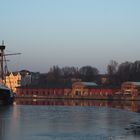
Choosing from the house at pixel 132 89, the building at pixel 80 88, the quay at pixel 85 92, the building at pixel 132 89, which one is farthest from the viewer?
the building at pixel 80 88

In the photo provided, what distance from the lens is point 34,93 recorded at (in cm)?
19675

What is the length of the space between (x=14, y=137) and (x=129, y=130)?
946cm

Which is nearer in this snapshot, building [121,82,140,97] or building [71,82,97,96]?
→ building [121,82,140,97]

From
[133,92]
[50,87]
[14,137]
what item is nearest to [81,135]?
[14,137]

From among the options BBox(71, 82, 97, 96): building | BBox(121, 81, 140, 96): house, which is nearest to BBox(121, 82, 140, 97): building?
BBox(121, 81, 140, 96): house

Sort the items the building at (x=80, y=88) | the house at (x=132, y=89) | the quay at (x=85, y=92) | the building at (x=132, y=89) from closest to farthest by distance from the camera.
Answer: the building at (x=132, y=89) < the house at (x=132, y=89) < the quay at (x=85, y=92) < the building at (x=80, y=88)

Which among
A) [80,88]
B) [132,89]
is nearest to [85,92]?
[80,88]

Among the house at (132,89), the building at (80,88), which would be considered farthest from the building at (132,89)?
the building at (80,88)

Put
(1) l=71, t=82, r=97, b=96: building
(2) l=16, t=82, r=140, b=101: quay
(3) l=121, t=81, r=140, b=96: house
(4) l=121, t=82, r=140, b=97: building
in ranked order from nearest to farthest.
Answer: (4) l=121, t=82, r=140, b=97: building → (3) l=121, t=81, r=140, b=96: house → (2) l=16, t=82, r=140, b=101: quay → (1) l=71, t=82, r=97, b=96: building

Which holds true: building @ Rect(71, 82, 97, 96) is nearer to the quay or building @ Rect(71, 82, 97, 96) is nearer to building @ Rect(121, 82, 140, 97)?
the quay

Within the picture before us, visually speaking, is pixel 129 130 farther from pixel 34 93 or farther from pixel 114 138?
pixel 34 93

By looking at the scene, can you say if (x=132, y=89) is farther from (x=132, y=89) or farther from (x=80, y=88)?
(x=80, y=88)

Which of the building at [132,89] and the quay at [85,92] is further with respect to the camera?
the quay at [85,92]

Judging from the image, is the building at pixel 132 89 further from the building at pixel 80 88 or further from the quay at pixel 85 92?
the building at pixel 80 88
